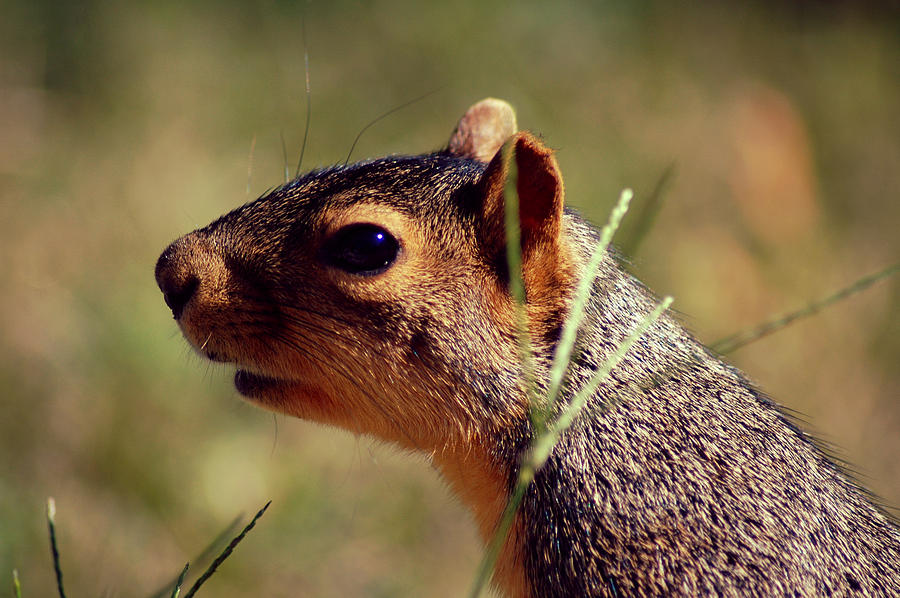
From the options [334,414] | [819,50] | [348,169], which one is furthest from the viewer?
[819,50]

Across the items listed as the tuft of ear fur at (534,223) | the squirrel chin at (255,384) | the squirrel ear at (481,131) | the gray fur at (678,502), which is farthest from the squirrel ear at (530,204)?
the squirrel ear at (481,131)

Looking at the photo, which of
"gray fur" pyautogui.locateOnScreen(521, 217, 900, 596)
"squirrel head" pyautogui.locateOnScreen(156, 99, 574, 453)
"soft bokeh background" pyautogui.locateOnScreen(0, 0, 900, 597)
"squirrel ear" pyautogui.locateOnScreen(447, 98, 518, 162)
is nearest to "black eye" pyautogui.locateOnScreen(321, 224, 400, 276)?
"squirrel head" pyautogui.locateOnScreen(156, 99, 574, 453)

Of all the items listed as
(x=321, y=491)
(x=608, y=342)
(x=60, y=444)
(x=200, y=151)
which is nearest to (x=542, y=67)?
(x=200, y=151)

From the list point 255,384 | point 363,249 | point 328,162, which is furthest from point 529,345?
point 328,162

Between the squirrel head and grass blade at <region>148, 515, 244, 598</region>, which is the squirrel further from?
grass blade at <region>148, 515, 244, 598</region>

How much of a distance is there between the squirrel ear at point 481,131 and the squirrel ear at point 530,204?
545mm

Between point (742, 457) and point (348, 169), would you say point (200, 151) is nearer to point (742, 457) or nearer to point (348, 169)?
point (348, 169)

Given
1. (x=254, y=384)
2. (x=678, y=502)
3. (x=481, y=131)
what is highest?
(x=481, y=131)

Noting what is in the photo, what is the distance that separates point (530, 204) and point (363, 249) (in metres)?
0.28

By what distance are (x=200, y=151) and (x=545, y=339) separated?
2.30 meters

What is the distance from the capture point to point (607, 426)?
156 centimetres

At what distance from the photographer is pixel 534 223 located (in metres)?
1.56

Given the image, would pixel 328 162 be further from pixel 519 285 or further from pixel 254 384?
pixel 519 285

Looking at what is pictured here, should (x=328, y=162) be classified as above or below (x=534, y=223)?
above
